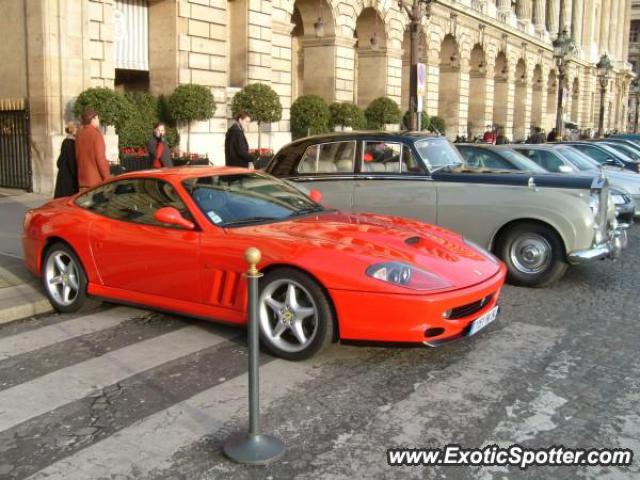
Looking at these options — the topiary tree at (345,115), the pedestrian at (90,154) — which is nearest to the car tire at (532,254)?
the pedestrian at (90,154)

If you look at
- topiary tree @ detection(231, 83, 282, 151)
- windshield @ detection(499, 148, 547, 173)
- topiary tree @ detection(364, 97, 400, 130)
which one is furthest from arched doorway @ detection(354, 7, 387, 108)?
windshield @ detection(499, 148, 547, 173)

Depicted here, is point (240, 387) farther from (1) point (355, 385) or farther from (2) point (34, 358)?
(2) point (34, 358)

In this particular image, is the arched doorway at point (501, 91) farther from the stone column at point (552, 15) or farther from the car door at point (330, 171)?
the car door at point (330, 171)

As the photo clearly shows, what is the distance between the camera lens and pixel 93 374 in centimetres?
484

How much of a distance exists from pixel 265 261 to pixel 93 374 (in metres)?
1.42

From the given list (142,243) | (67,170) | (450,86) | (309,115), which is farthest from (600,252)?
(450,86)

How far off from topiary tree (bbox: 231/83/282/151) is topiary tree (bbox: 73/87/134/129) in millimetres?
4553

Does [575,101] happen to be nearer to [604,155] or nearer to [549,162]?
[604,155]

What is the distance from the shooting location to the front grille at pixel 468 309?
4845mm

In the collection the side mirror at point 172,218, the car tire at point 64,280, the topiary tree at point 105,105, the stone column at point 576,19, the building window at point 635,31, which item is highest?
the building window at point 635,31

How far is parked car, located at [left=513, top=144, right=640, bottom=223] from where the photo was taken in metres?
11.3

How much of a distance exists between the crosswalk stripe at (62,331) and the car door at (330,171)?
10.2 feet

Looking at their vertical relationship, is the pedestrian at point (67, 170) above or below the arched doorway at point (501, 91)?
below

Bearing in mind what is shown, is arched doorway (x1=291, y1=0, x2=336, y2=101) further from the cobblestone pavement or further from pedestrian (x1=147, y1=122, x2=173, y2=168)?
the cobblestone pavement
